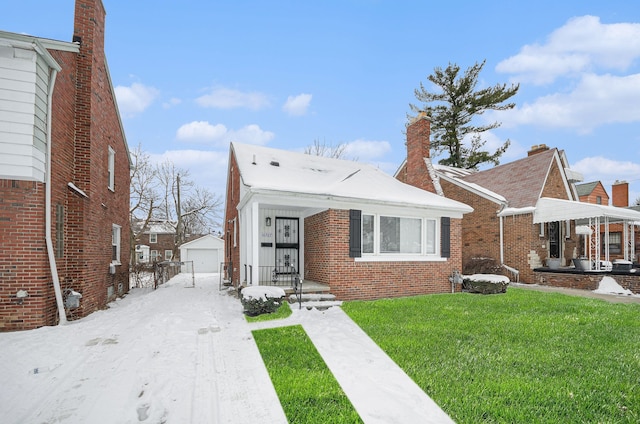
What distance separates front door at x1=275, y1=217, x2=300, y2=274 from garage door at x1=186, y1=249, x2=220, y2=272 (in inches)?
727

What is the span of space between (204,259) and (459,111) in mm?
24341

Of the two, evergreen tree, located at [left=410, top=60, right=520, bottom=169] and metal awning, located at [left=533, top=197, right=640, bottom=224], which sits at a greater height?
evergreen tree, located at [left=410, top=60, right=520, bottom=169]

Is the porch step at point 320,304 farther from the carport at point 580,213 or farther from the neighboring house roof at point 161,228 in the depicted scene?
the neighboring house roof at point 161,228

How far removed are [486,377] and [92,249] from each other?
873 centimetres

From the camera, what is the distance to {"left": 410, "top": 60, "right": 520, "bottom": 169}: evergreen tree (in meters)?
26.0

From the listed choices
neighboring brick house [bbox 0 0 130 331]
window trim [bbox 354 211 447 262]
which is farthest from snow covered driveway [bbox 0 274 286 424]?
window trim [bbox 354 211 447 262]

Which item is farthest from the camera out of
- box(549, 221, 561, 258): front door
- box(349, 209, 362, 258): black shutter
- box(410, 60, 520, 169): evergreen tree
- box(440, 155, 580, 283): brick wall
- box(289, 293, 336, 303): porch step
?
box(410, 60, 520, 169): evergreen tree

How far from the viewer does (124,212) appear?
12.5m

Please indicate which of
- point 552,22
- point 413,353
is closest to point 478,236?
point 552,22

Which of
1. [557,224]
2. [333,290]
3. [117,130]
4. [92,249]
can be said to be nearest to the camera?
[92,249]

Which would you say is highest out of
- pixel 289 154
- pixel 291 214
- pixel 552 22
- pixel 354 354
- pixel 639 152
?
pixel 552 22

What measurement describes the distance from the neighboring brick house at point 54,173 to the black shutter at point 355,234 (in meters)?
6.53

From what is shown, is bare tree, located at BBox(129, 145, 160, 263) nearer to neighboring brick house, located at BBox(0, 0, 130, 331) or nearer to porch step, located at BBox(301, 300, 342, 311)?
neighboring brick house, located at BBox(0, 0, 130, 331)

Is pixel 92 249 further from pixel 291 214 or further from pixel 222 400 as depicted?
pixel 222 400
